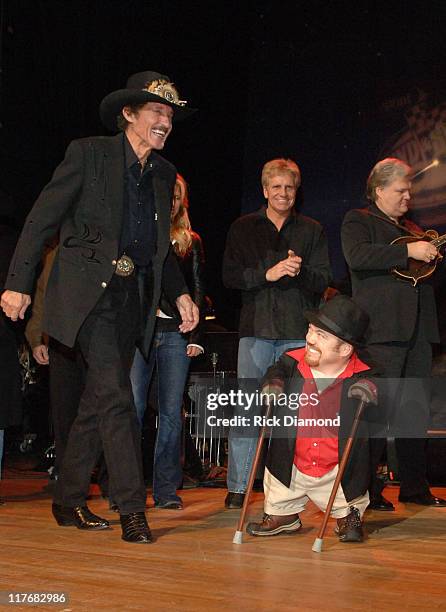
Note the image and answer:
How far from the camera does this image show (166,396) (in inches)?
175

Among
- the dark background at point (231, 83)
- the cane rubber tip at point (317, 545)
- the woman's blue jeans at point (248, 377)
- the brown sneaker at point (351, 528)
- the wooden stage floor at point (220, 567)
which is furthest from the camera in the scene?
the dark background at point (231, 83)

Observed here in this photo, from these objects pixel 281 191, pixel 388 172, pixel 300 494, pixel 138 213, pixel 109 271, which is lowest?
pixel 300 494

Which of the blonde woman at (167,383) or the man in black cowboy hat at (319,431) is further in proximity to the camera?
the blonde woman at (167,383)

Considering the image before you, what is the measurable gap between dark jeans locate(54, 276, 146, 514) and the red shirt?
2.13 feet

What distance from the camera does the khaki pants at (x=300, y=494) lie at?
351 centimetres

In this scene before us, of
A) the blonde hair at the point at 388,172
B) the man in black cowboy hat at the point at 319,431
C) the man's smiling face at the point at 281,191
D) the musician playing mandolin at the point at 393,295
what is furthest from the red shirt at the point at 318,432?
the blonde hair at the point at 388,172

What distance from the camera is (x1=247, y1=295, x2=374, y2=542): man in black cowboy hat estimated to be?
351cm

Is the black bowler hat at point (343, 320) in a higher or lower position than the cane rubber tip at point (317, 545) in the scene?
higher

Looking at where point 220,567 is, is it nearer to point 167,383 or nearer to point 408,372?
point 167,383

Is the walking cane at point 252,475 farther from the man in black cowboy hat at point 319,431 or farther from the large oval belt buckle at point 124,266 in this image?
the large oval belt buckle at point 124,266

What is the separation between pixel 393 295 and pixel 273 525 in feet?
4.88

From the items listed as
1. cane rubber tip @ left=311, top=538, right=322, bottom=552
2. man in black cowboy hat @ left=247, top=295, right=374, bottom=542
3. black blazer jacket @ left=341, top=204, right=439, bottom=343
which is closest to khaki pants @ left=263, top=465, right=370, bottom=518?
man in black cowboy hat @ left=247, top=295, right=374, bottom=542

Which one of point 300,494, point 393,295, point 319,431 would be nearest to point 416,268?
point 393,295

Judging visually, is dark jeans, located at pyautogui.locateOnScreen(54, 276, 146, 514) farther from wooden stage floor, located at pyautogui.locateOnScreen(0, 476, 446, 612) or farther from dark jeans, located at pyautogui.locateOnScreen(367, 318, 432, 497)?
dark jeans, located at pyautogui.locateOnScreen(367, 318, 432, 497)
